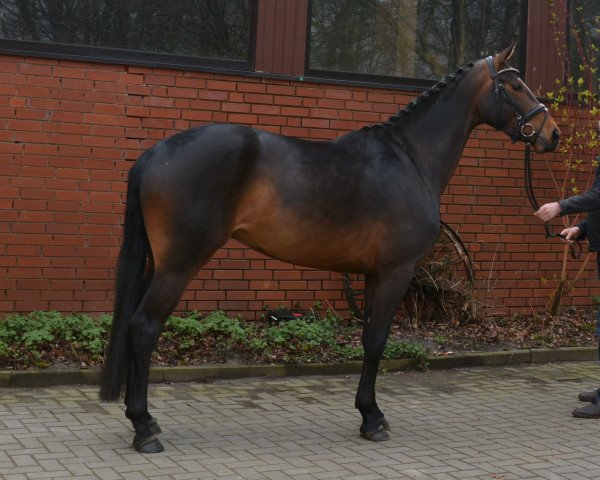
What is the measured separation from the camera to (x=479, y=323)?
9.03m

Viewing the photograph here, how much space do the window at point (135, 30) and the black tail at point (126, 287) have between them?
279 centimetres

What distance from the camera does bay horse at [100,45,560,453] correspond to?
17.2ft

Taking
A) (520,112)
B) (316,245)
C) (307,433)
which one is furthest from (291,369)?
(520,112)

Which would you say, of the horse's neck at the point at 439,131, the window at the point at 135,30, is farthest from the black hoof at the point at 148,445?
the window at the point at 135,30

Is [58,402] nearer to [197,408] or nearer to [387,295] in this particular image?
[197,408]

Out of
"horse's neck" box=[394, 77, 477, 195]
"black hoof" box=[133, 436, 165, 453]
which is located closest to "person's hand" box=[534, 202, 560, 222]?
"horse's neck" box=[394, 77, 477, 195]

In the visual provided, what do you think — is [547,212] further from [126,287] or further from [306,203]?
[126,287]

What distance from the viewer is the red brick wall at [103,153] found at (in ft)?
24.9

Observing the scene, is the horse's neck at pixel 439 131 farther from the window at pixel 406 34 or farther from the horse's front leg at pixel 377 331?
the window at pixel 406 34

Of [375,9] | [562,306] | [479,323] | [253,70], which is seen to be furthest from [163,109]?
[562,306]

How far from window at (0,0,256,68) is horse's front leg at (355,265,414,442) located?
11.2ft

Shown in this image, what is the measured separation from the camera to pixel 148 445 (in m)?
5.18

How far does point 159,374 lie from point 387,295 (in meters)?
2.19

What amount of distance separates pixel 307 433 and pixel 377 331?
800 mm
